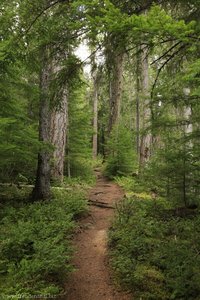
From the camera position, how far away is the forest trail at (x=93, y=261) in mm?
4832

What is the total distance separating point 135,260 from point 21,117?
174 inches

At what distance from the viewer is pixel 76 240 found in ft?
23.0

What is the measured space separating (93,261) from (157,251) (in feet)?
4.70

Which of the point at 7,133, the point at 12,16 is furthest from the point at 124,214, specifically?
the point at 12,16

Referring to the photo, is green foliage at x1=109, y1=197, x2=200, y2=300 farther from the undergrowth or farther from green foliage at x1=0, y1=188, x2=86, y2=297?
green foliage at x1=0, y1=188, x2=86, y2=297

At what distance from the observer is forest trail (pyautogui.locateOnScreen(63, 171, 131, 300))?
15.9 feet

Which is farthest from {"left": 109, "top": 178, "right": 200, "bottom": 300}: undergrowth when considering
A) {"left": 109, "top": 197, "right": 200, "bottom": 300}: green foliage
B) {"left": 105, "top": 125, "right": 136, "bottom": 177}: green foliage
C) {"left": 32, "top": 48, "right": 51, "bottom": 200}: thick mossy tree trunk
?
{"left": 105, "top": 125, "right": 136, "bottom": 177}: green foliage

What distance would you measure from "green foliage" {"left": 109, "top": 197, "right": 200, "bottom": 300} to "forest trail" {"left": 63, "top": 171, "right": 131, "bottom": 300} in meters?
0.24

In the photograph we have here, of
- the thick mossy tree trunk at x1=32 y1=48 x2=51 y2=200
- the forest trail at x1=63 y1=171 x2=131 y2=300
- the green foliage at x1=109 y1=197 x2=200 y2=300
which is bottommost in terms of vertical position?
the forest trail at x1=63 y1=171 x2=131 y2=300

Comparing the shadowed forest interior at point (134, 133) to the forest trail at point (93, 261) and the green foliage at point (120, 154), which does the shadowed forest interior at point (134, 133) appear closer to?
the forest trail at point (93, 261)

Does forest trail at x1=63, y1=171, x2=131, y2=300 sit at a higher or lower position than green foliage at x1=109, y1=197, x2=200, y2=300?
lower

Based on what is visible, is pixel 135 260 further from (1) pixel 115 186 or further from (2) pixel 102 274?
(1) pixel 115 186

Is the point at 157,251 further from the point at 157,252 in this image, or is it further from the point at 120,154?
the point at 120,154

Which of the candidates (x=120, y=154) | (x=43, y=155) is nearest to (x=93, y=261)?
(x=43, y=155)
